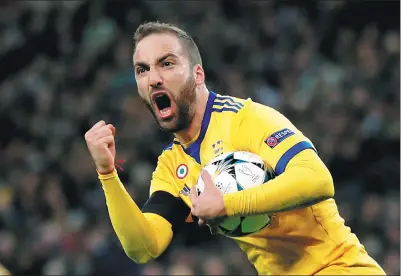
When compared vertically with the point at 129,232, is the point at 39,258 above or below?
below

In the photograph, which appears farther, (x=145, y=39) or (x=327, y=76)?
(x=327, y=76)

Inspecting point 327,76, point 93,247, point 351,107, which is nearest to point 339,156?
point 351,107

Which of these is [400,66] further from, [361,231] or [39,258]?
[39,258]

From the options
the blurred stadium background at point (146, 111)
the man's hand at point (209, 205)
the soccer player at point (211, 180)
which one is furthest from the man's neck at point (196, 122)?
the blurred stadium background at point (146, 111)

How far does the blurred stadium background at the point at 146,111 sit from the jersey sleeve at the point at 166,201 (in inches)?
154

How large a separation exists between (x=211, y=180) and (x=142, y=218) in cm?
68

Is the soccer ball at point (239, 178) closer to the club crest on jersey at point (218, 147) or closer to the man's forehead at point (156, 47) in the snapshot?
the club crest on jersey at point (218, 147)

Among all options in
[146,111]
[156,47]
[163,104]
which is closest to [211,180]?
[163,104]

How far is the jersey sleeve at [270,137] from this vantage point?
13.4 feet

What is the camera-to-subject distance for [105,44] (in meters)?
11.8

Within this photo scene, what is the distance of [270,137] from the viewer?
13.7 ft

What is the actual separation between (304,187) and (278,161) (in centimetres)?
26

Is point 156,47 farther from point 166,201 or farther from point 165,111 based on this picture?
point 166,201

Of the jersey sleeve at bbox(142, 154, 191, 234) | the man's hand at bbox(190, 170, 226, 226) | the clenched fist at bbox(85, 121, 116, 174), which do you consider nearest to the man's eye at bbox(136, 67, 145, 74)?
the clenched fist at bbox(85, 121, 116, 174)
